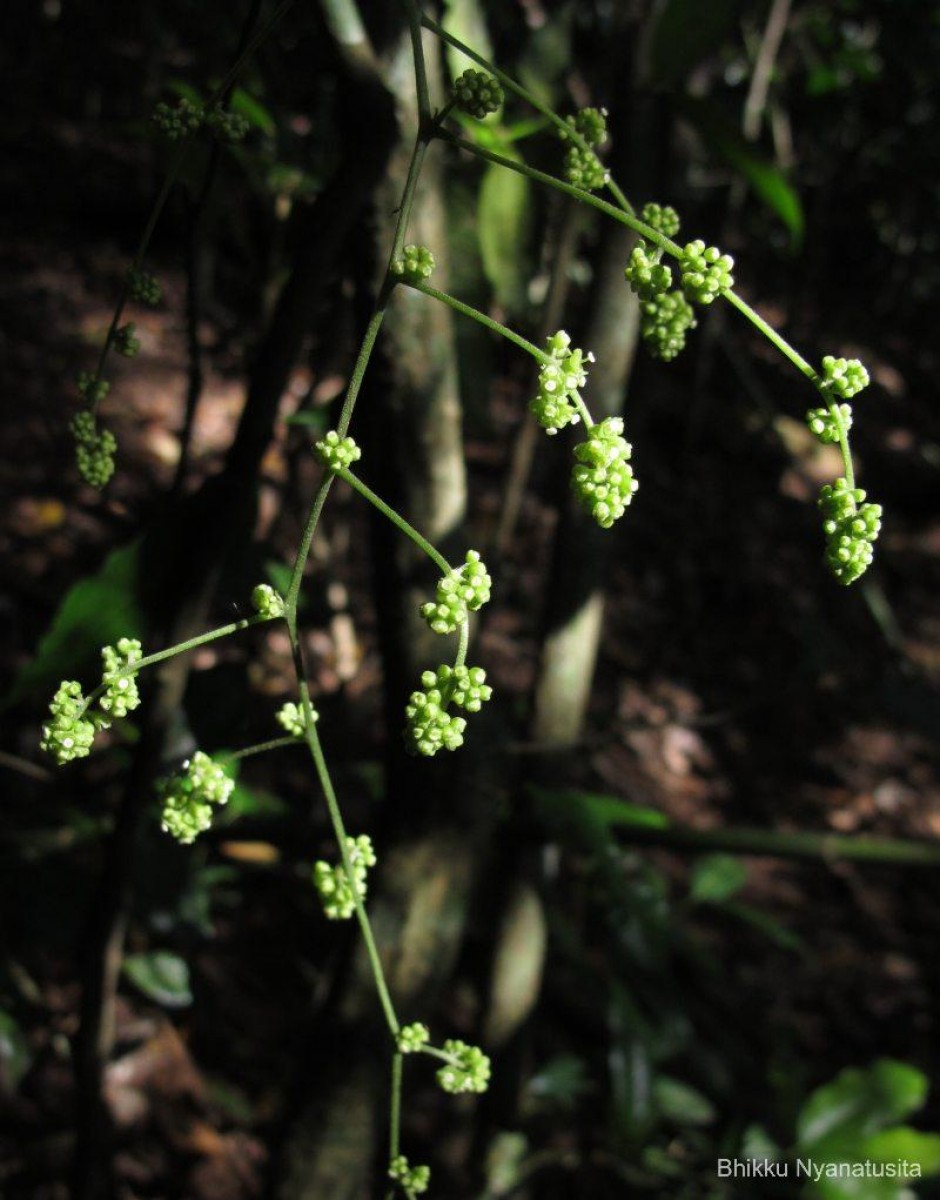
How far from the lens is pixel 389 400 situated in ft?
2.85

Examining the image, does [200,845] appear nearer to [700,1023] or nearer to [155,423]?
[700,1023]

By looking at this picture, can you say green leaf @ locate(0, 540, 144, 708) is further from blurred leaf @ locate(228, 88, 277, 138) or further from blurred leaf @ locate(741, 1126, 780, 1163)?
blurred leaf @ locate(741, 1126, 780, 1163)

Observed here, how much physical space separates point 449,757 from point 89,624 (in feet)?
1.16

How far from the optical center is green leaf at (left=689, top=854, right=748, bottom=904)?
1.69 meters

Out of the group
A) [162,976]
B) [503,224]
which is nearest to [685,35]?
[503,224]

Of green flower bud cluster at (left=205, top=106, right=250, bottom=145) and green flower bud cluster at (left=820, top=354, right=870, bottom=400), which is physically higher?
green flower bud cluster at (left=205, top=106, right=250, bottom=145)

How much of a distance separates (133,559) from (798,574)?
3.07 m

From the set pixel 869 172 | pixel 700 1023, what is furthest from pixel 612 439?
pixel 869 172

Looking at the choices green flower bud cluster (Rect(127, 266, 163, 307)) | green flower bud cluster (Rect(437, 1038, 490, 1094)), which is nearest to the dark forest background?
green flower bud cluster (Rect(127, 266, 163, 307))

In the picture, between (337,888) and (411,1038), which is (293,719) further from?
(411,1038)

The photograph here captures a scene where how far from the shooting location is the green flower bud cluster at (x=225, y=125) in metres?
0.63

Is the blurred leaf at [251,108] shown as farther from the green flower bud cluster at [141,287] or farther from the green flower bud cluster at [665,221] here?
the green flower bud cluster at [665,221]

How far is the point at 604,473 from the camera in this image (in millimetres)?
500

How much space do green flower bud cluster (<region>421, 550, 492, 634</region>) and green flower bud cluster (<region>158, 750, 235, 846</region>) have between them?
0.15m
